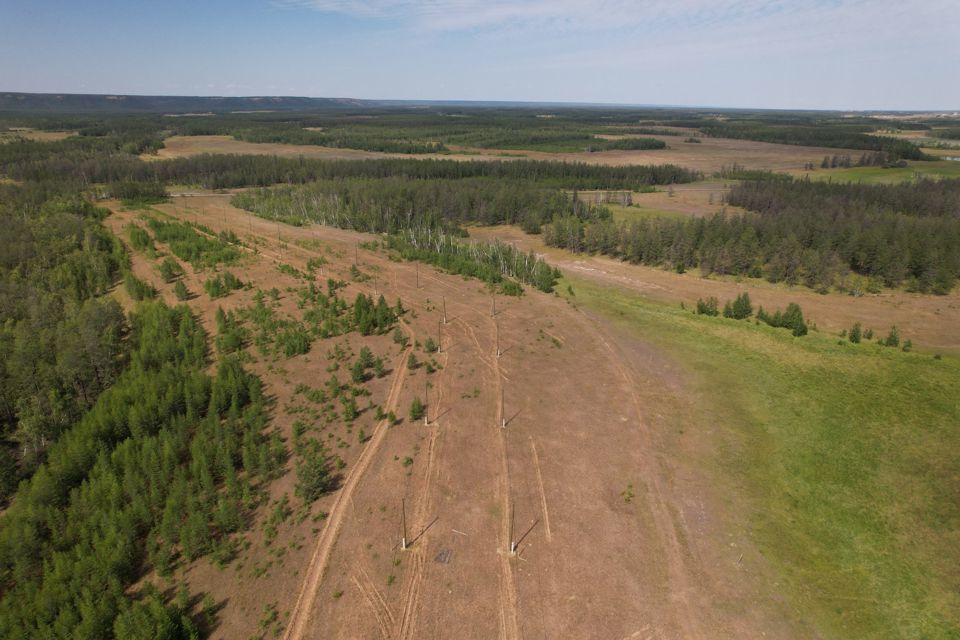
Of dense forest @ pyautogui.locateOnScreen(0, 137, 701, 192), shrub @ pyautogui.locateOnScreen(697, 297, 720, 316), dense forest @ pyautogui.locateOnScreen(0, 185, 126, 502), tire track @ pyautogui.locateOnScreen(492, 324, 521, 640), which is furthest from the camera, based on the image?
dense forest @ pyautogui.locateOnScreen(0, 137, 701, 192)

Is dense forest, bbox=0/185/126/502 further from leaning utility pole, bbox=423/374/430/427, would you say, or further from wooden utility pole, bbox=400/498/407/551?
leaning utility pole, bbox=423/374/430/427

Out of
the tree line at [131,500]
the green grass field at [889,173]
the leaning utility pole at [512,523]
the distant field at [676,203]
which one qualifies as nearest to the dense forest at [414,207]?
the distant field at [676,203]

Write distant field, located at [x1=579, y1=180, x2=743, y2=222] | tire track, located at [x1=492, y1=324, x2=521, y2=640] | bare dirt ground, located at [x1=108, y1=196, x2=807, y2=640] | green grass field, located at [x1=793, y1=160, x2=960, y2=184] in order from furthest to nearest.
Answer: green grass field, located at [x1=793, y1=160, x2=960, y2=184] < distant field, located at [x1=579, y1=180, x2=743, y2=222] < bare dirt ground, located at [x1=108, y1=196, x2=807, y2=640] < tire track, located at [x1=492, y1=324, x2=521, y2=640]

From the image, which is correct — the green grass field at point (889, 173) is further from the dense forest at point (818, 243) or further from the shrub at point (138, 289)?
the shrub at point (138, 289)

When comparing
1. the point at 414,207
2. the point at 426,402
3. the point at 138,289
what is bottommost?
the point at 426,402

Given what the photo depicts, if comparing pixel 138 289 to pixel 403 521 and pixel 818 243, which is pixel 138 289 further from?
pixel 818 243

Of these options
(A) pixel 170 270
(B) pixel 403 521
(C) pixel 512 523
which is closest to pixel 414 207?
(A) pixel 170 270

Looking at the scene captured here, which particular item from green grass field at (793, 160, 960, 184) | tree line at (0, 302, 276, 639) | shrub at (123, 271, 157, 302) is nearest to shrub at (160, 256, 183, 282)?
shrub at (123, 271, 157, 302)

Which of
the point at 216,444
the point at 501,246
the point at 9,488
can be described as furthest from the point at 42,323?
the point at 501,246
